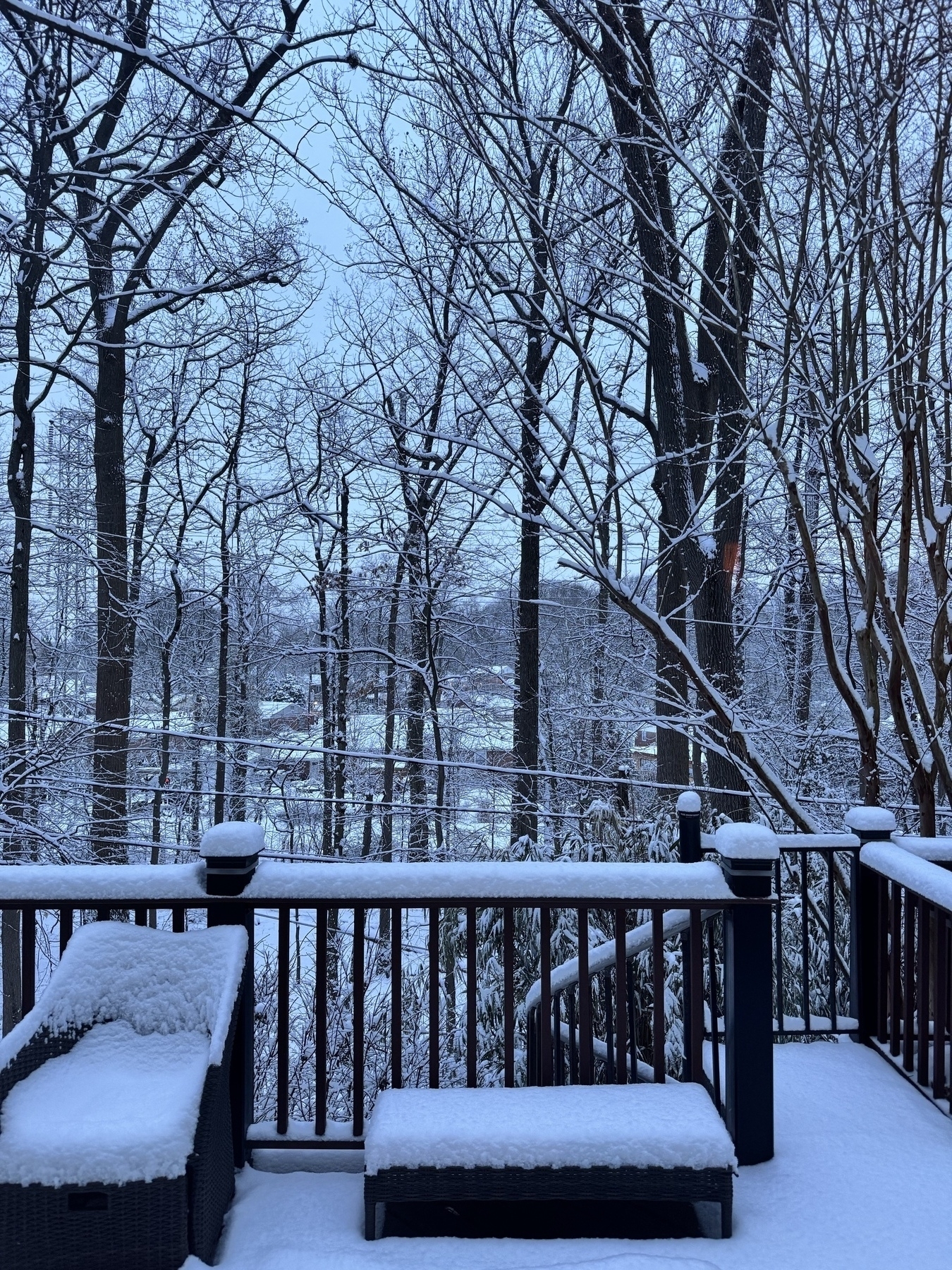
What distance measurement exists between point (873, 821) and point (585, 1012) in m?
1.57

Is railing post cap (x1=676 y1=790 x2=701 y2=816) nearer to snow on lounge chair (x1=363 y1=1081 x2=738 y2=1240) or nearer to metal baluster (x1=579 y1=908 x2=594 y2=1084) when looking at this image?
metal baluster (x1=579 y1=908 x2=594 y2=1084)

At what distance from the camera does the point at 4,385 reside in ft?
34.7

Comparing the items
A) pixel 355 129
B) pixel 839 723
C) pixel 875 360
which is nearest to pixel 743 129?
pixel 875 360

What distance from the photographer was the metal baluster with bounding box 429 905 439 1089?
2801mm

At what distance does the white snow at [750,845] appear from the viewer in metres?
2.71

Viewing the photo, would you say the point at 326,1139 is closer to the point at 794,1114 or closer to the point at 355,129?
the point at 794,1114

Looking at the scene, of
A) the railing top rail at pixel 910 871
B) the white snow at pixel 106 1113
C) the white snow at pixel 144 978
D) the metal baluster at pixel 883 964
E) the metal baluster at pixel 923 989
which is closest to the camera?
the white snow at pixel 106 1113

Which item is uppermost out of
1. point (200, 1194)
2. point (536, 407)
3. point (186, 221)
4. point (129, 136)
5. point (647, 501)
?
point (129, 136)

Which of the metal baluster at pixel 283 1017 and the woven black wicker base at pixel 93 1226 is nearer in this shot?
the woven black wicker base at pixel 93 1226

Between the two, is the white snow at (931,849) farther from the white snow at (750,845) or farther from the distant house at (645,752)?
the distant house at (645,752)

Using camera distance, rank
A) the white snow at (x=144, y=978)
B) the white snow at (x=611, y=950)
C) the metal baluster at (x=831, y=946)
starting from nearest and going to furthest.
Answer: the white snow at (x=144, y=978)
the white snow at (x=611, y=950)
the metal baluster at (x=831, y=946)

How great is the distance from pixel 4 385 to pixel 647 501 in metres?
7.69

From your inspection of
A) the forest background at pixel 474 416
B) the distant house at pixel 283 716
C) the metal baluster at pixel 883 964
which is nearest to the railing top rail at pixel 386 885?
the metal baluster at pixel 883 964

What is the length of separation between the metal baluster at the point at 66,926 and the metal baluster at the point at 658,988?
1.81 meters
